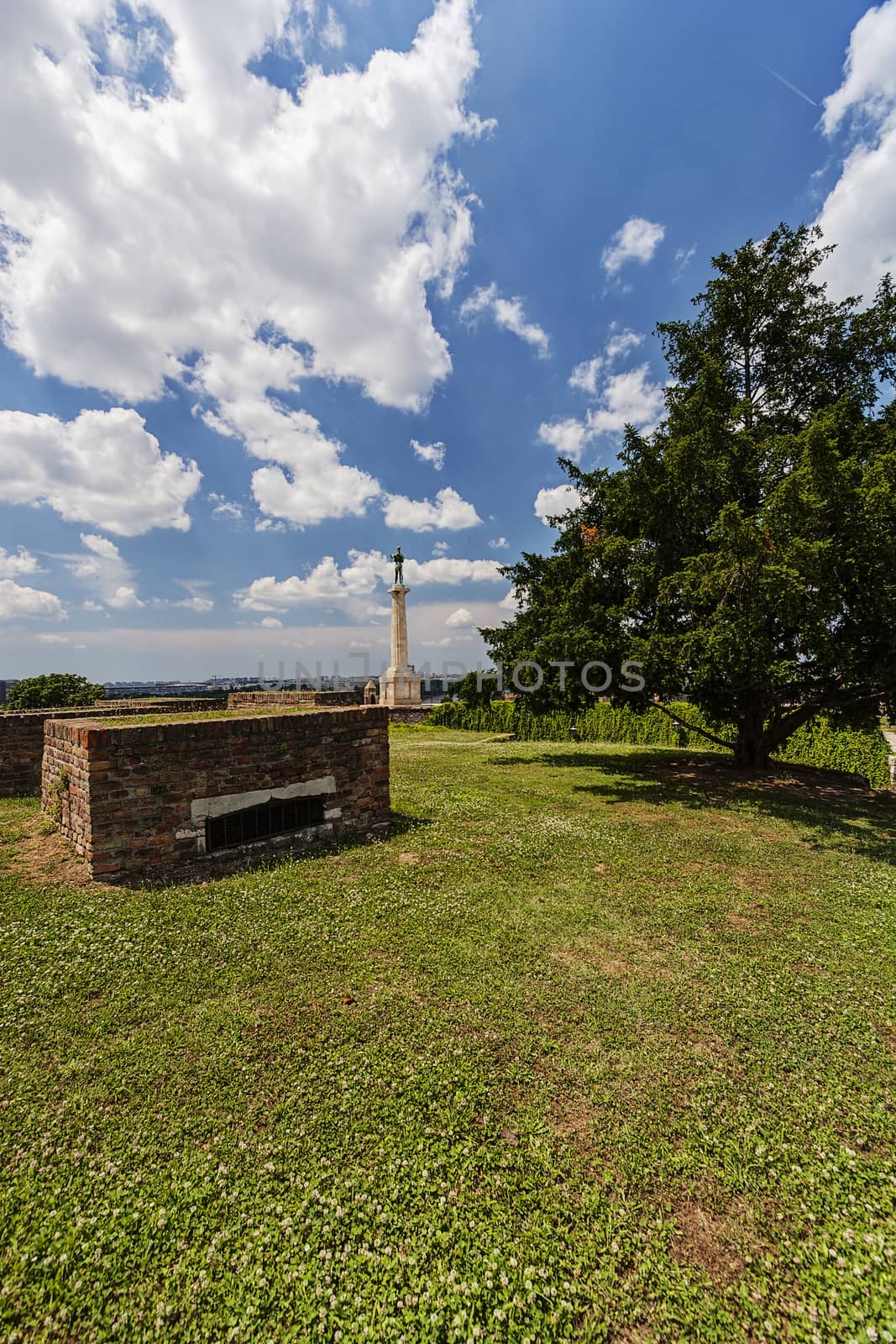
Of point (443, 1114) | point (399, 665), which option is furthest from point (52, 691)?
point (443, 1114)

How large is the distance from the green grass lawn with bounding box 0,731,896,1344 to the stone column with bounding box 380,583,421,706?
25.1 m

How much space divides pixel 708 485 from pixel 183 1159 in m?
14.1

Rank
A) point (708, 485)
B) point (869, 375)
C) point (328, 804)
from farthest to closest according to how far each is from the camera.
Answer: point (869, 375), point (708, 485), point (328, 804)

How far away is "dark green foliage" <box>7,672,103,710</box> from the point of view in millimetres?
24970

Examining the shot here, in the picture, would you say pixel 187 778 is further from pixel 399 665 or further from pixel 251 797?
pixel 399 665

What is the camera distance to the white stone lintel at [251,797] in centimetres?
613

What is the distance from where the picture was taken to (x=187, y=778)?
602cm

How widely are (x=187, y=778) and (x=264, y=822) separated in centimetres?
128

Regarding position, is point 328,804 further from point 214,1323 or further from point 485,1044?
point 214,1323

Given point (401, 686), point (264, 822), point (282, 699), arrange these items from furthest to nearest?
point (401, 686) < point (282, 699) < point (264, 822)

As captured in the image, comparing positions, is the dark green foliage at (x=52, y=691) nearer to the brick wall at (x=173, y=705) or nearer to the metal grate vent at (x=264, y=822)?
the brick wall at (x=173, y=705)

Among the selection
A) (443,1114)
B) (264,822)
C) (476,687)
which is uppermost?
(476,687)

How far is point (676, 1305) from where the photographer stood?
2084 mm

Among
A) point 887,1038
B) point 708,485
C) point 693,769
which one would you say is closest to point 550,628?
point 708,485
